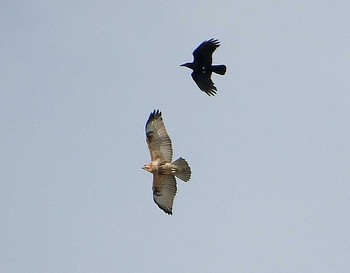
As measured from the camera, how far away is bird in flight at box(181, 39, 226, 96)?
16562 mm

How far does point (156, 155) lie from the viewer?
16.4 meters

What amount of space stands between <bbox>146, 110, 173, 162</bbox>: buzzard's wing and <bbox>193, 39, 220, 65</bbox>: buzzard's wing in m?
2.27

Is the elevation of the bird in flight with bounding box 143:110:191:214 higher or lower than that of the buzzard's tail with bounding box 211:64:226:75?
lower

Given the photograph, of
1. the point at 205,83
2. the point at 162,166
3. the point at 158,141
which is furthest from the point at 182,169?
the point at 205,83

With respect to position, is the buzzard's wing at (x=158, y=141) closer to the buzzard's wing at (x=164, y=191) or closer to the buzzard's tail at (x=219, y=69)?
the buzzard's wing at (x=164, y=191)

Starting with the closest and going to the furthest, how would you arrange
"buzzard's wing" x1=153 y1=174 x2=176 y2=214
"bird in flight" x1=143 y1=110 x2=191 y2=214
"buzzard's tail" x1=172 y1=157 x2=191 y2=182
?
"buzzard's tail" x1=172 y1=157 x2=191 y2=182
"bird in flight" x1=143 y1=110 x2=191 y2=214
"buzzard's wing" x1=153 y1=174 x2=176 y2=214

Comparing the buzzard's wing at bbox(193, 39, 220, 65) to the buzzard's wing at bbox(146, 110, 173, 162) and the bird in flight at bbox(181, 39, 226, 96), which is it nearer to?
the bird in flight at bbox(181, 39, 226, 96)

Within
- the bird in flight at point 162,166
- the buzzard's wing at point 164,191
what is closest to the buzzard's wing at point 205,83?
the bird in flight at point 162,166

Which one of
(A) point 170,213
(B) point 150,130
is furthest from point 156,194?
(B) point 150,130

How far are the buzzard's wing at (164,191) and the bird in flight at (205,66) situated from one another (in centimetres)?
293

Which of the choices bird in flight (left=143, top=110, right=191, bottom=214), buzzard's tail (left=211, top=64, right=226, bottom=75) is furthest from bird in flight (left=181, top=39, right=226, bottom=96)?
bird in flight (left=143, top=110, right=191, bottom=214)

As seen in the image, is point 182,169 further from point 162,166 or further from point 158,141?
point 158,141

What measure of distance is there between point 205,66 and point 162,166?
3326 millimetres

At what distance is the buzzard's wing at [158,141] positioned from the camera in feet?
53.7
